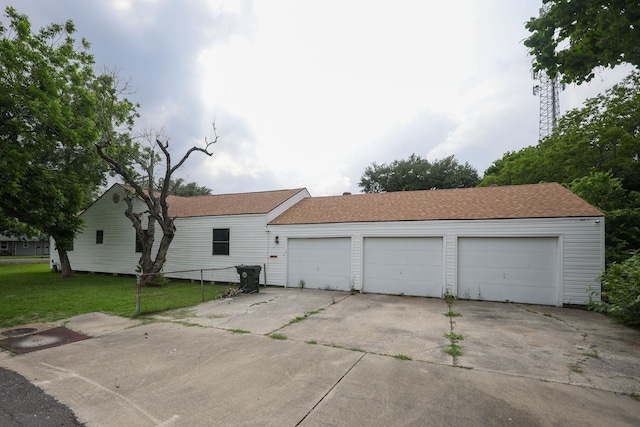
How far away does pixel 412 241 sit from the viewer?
36.1 feet

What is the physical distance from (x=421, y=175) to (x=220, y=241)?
2473 centimetres

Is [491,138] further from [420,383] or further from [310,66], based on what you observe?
[420,383]

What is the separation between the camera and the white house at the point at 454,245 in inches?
354

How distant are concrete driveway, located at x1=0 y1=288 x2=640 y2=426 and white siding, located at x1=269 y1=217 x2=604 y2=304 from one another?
188cm

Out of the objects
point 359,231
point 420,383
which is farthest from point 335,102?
Result: point 420,383

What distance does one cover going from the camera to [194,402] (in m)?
3.41

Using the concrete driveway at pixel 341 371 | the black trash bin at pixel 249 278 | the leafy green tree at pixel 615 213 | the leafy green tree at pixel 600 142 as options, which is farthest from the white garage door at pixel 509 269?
the leafy green tree at pixel 600 142

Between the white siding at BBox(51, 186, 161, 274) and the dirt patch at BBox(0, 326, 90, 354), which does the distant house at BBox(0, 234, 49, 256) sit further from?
the dirt patch at BBox(0, 326, 90, 354)

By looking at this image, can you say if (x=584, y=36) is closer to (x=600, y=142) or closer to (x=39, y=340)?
(x=39, y=340)

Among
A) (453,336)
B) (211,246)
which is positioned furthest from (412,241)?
(211,246)

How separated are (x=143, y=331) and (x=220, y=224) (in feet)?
27.6

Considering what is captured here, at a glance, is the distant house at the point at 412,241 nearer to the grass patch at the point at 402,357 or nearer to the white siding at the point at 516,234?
the white siding at the point at 516,234

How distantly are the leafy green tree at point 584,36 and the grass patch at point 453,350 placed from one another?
16.2ft

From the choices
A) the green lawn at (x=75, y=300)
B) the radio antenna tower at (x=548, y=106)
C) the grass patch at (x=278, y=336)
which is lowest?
the green lawn at (x=75, y=300)
